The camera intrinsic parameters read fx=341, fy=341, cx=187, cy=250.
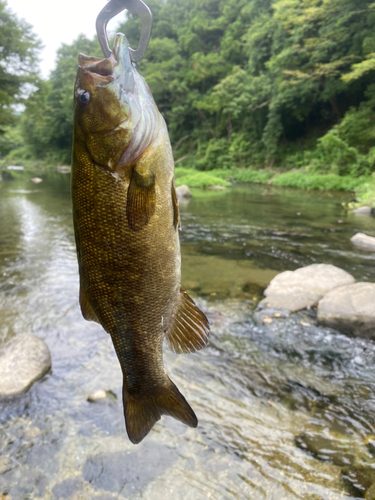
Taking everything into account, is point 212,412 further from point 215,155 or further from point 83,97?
point 215,155

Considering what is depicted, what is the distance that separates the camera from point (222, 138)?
40.5 m

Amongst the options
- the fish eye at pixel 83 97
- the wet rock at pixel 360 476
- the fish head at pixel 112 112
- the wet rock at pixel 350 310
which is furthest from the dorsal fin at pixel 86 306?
the wet rock at pixel 350 310

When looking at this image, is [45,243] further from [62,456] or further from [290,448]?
[290,448]

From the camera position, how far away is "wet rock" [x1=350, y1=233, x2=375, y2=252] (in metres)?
9.94

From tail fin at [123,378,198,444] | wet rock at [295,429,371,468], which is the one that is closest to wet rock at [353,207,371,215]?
wet rock at [295,429,371,468]

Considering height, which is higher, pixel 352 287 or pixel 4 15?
pixel 4 15

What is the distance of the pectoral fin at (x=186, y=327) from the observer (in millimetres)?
1792

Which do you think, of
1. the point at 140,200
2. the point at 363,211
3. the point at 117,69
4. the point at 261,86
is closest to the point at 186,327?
the point at 140,200

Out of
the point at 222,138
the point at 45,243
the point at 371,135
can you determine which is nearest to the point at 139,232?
the point at 45,243

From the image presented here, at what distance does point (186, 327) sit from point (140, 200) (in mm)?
730

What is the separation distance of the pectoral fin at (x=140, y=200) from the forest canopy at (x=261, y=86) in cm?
2150

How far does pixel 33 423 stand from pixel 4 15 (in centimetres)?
2370

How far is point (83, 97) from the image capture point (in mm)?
1465

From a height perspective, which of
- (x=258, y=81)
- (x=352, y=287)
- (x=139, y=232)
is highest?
(x=258, y=81)
